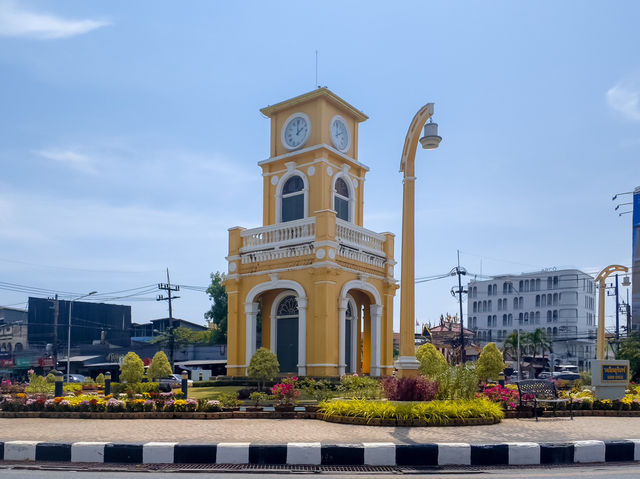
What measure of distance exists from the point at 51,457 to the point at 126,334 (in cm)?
5960

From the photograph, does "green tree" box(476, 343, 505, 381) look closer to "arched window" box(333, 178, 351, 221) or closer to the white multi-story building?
"arched window" box(333, 178, 351, 221)

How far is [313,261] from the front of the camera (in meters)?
20.9

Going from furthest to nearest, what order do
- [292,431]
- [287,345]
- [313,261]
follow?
[287,345], [313,261], [292,431]

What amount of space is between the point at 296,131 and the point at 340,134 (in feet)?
5.90

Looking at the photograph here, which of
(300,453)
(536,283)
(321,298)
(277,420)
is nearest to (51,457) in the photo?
(300,453)

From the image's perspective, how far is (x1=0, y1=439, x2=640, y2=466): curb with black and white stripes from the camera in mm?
8359

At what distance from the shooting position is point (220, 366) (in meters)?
46.4

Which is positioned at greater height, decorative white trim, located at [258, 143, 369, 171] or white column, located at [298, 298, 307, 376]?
decorative white trim, located at [258, 143, 369, 171]

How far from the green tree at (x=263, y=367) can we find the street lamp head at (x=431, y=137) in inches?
373

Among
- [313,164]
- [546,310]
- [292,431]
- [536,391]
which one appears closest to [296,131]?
[313,164]

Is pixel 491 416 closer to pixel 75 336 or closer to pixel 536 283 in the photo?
pixel 75 336

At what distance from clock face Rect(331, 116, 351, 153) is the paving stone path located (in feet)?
46.9

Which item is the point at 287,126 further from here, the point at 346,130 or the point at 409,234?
the point at 409,234

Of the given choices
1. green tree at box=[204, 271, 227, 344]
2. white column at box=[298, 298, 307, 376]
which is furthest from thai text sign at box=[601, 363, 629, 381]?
green tree at box=[204, 271, 227, 344]
